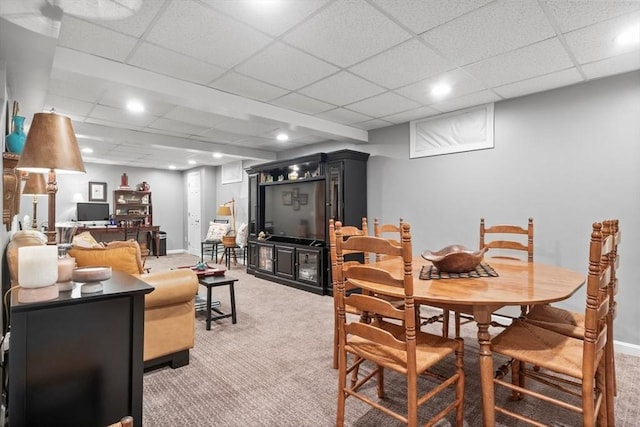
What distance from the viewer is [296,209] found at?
17.9ft

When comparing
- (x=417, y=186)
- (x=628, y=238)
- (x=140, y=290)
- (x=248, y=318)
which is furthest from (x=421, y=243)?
(x=140, y=290)

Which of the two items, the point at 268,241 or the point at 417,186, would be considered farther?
the point at 268,241

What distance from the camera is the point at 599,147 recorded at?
3023 mm

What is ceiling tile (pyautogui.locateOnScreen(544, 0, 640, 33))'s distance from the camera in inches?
76.5

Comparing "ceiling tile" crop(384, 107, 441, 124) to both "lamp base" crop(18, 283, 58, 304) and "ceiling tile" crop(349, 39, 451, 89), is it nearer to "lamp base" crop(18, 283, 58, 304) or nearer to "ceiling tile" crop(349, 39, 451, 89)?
"ceiling tile" crop(349, 39, 451, 89)

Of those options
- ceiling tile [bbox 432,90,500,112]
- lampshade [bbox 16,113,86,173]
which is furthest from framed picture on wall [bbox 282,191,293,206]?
lampshade [bbox 16,113,86,173]

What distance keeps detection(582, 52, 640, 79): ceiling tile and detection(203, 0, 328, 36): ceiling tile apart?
2.32 metres

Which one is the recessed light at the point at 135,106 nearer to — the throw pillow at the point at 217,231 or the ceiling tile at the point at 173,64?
the ceiling tile at the point at 173,64

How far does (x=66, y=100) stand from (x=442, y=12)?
359 centimetres

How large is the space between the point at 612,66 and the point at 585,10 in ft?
3.55

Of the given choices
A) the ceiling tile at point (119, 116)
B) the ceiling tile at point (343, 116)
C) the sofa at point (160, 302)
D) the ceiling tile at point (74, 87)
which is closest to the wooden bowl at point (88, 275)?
the sofa at point (160, 302)

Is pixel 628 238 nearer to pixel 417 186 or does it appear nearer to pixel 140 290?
pixel 417 186

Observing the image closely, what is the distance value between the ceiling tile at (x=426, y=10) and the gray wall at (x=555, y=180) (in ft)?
6.17

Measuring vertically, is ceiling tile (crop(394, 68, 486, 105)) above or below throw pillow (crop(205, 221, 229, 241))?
above
